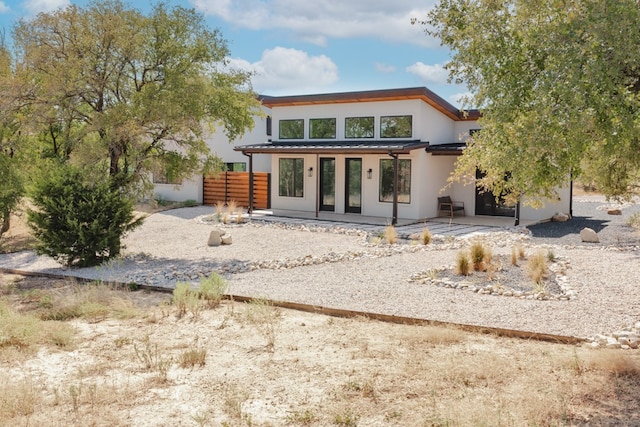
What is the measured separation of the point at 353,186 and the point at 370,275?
11.2 meters

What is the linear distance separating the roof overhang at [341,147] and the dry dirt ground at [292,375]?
11.5 m

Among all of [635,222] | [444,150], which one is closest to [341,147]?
[444,150]

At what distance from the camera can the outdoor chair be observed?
21203 mm

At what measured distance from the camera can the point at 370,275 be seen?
10719 millimetres

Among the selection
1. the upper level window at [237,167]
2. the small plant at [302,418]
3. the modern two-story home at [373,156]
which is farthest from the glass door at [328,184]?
the small plant at [302,418]

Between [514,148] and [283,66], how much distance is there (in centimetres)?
1497

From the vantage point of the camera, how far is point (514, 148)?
5516 mm

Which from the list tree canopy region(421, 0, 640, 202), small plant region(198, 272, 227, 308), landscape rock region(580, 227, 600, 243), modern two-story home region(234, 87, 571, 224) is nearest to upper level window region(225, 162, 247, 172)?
modern two-story home region(234, 87, 571, 224)

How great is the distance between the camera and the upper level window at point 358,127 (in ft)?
69.9

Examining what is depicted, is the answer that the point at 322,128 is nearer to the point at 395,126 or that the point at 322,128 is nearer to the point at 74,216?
the point at 395,126

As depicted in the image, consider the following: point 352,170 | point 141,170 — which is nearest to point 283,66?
point 352,170

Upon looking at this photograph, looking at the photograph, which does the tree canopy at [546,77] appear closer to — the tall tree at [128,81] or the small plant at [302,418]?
the small plant at [302,418]

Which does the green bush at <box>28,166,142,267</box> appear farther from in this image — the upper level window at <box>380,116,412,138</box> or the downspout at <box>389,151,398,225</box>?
the upper level window at <box>380,116,412,138</box>

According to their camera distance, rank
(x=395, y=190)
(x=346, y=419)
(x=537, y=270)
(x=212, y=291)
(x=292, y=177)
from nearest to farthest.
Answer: (x=346, y=419) < (x=212, y=291) < (x=537, y=270) < (x=395, y=190) < (x=292, y=177)
